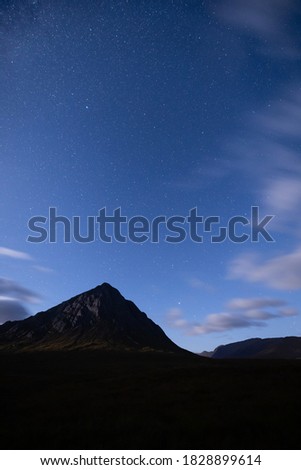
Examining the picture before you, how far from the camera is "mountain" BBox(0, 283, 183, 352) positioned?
138875mm

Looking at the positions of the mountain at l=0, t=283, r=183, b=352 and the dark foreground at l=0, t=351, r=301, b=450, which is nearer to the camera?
the dark foreground at l=0, t=351, r=301, b=450

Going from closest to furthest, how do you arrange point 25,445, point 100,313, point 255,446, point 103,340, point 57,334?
point 255,446, point 25,445, point 103,340, point 57,334, point 100,313

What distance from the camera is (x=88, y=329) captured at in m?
162

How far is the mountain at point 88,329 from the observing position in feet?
456

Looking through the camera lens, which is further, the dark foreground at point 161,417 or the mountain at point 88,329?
the mountain at point 88,329

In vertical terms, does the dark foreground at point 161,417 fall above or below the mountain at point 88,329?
below

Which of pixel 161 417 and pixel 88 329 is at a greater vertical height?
pixel 88 329

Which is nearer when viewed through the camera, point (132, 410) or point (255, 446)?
point (255, 446)

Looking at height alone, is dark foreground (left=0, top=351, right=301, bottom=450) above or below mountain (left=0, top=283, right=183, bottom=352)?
below

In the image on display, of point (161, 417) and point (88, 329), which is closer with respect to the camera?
point (161, 417)
